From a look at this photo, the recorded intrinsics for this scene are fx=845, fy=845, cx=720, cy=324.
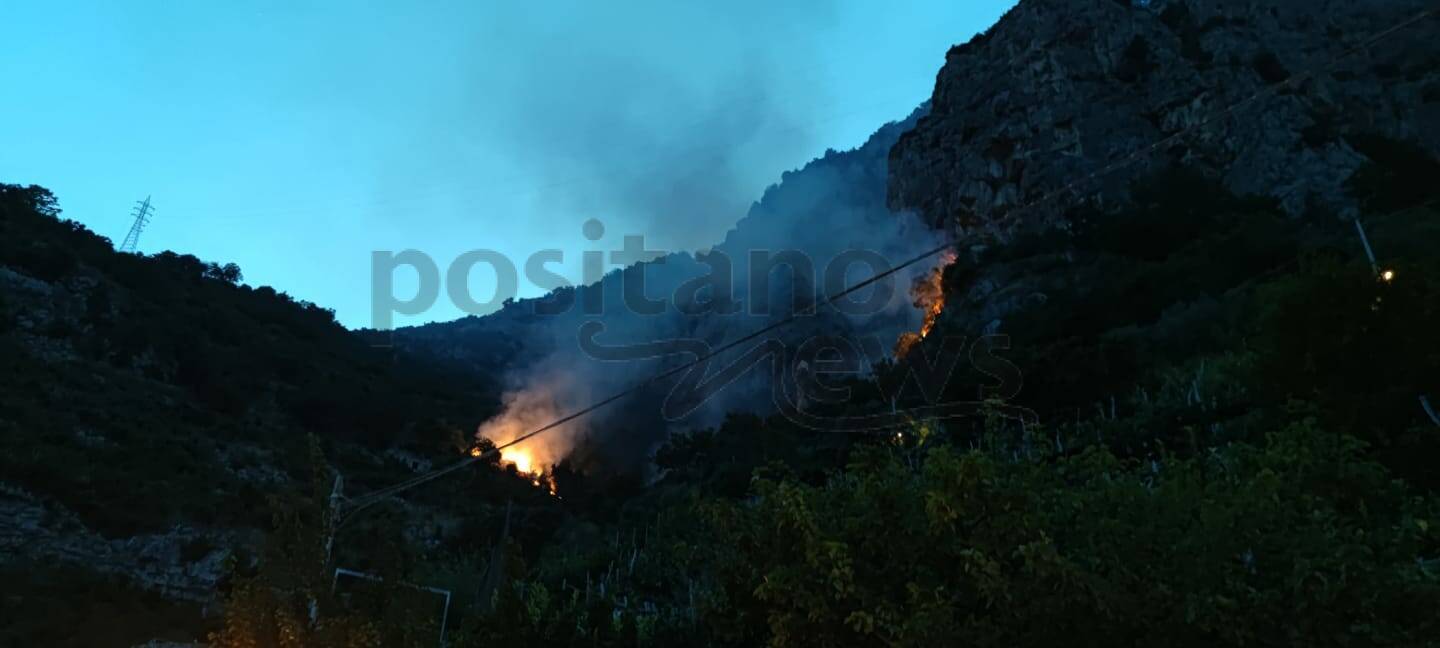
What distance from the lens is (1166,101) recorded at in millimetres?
54500

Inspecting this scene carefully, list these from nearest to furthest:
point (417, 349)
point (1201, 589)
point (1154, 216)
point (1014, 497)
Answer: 1. point (1201, 589)
2. point (1014, 497)
3. point (1154, 216)
4. point (417, 349)

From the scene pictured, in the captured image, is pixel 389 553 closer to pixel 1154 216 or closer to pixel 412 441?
pixel 412 441

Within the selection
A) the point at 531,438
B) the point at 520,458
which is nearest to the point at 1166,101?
the point at 531,438

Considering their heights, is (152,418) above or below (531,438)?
above

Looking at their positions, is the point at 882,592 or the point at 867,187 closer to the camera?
the point at 882,592

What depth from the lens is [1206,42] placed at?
192 feet

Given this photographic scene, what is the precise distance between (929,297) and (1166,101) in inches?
765

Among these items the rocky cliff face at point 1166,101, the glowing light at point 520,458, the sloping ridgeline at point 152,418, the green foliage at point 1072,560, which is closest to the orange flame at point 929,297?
the rocky cliff face at point 1166,101

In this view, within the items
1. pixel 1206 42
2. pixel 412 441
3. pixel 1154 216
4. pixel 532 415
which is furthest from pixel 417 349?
pixel 1206 42

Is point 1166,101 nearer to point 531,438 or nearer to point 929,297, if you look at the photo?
point 929,297

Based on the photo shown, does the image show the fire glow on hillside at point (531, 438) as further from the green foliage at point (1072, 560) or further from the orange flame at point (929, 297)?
the green foliage at point (1072, 560)

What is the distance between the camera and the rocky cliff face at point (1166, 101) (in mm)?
49938

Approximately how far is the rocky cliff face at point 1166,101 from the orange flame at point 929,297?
11.2 ft

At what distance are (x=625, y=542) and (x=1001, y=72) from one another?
152ft
